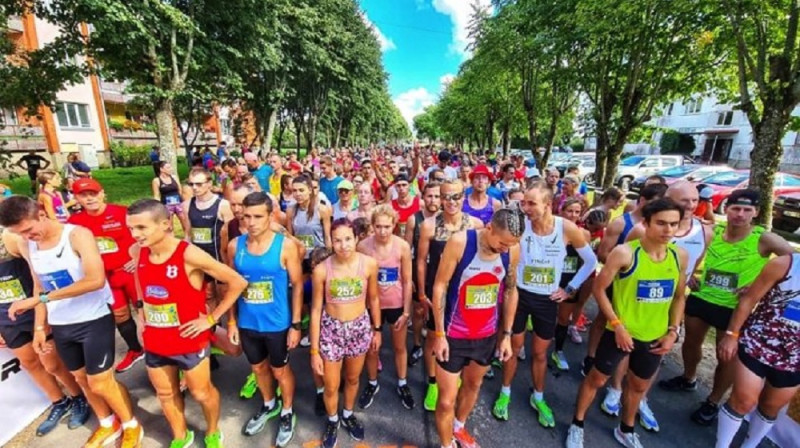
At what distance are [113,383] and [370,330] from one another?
7.17ft

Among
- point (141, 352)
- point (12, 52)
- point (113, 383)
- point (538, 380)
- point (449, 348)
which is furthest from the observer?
point (12, 52)

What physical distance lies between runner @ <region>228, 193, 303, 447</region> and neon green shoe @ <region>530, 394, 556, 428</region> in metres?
2.36

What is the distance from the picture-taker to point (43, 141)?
70.9 ft

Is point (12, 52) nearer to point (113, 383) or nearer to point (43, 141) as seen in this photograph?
point (113, 383)

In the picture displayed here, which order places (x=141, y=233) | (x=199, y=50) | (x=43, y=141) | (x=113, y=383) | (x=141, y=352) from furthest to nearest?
(x=43, y=141), (x=199, y=50), (x=141, y=352), (x=113, y=383), (x=141, y=233)

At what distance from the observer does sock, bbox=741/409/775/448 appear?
2.65 m

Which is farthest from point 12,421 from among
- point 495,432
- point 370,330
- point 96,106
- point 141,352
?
point 96,106

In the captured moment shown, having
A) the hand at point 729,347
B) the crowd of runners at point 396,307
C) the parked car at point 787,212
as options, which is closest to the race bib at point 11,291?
the crowd of runners at point 396,307

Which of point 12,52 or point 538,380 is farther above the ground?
point 12,52

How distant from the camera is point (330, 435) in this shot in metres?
2.95

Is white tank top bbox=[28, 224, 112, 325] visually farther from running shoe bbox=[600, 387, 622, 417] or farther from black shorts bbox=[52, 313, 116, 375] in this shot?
running shoe bbox=[600, 387, 622, 417]

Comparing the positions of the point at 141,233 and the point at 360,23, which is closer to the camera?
the point at 141,233

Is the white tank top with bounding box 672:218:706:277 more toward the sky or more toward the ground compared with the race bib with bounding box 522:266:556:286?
more toward the sky

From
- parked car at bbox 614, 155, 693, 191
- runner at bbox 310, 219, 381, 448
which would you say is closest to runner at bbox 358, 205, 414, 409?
runner at bbox 310, 219, 381, 448
